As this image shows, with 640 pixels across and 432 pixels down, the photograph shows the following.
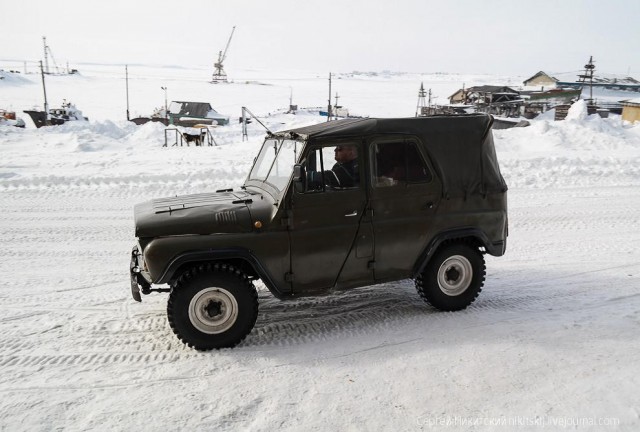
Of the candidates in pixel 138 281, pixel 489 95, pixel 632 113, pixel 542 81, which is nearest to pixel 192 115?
pixel 489 95

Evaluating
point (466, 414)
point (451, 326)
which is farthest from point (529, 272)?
point (466, 414)

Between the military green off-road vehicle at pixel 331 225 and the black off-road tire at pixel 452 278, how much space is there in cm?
1

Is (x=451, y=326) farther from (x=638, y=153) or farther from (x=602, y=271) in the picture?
(x=638, y=153)

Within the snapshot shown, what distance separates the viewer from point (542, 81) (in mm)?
67312

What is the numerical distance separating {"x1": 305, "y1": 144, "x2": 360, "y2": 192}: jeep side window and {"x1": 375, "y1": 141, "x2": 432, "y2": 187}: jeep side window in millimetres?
274

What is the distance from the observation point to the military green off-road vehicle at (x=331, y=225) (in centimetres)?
494

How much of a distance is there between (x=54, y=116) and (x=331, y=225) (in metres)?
51.2

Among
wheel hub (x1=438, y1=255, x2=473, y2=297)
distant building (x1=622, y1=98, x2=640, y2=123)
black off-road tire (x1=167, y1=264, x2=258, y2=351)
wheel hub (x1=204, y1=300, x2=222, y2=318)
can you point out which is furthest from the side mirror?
distant building (x1=622, y1=98, x2=640, y2=123)

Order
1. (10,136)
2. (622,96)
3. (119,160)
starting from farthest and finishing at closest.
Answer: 1. (622,96)
2. (10,136)
3. (119,160)

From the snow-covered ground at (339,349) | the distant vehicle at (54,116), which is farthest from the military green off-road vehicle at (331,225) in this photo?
the distant vehicle at (54,116)

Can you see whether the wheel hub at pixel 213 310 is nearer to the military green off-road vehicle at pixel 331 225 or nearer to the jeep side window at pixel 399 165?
the military green off-road vehicle at pixel 331 225

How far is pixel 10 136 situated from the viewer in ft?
91.9

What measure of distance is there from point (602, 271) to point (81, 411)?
694 cm

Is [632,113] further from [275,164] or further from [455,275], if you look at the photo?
[275,164]
